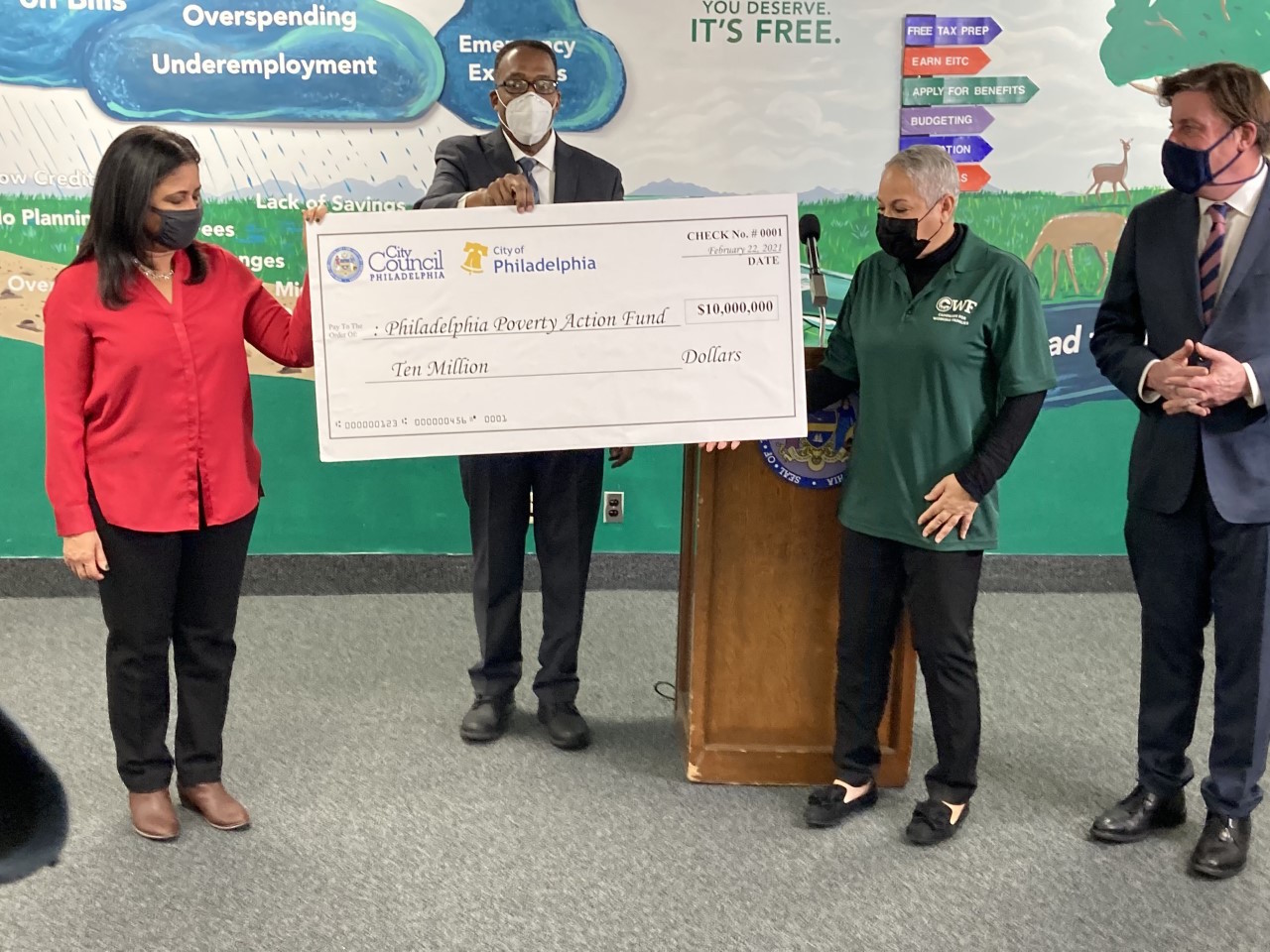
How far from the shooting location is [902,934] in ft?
7.30

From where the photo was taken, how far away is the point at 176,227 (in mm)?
2234

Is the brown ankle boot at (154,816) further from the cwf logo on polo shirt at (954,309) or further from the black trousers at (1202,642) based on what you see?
the black trousers at (1202,642)

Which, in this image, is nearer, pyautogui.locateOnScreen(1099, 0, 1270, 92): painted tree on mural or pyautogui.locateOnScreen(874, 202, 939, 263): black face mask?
pyautogui.locateOnScreen(874, 202, 939, 263): black face mask

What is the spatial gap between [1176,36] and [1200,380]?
2.21 metres

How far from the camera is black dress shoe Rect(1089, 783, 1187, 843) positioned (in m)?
2.55

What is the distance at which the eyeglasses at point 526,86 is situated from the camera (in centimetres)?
270

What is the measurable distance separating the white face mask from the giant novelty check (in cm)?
33

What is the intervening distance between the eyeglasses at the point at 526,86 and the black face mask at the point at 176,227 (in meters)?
0.83

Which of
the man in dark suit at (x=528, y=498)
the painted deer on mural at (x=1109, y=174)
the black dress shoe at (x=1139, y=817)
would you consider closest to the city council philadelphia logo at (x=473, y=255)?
the man in dark suit at (x=528, y=498)

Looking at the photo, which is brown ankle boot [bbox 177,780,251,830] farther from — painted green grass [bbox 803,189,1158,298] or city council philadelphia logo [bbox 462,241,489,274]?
painted green grass [bbox 803,189,1158,298]

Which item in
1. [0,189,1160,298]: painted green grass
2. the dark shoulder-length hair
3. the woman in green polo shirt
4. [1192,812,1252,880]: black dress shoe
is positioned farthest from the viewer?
[0,189,1160,298]: painted green grass

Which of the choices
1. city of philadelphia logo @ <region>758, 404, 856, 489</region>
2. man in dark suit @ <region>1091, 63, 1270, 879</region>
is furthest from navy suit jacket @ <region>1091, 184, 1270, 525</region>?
city of philadelphia logo @ <region>758, 404, 856, 489</region>

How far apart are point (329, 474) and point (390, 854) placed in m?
1.86

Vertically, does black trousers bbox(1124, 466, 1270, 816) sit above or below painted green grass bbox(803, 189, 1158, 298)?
below
